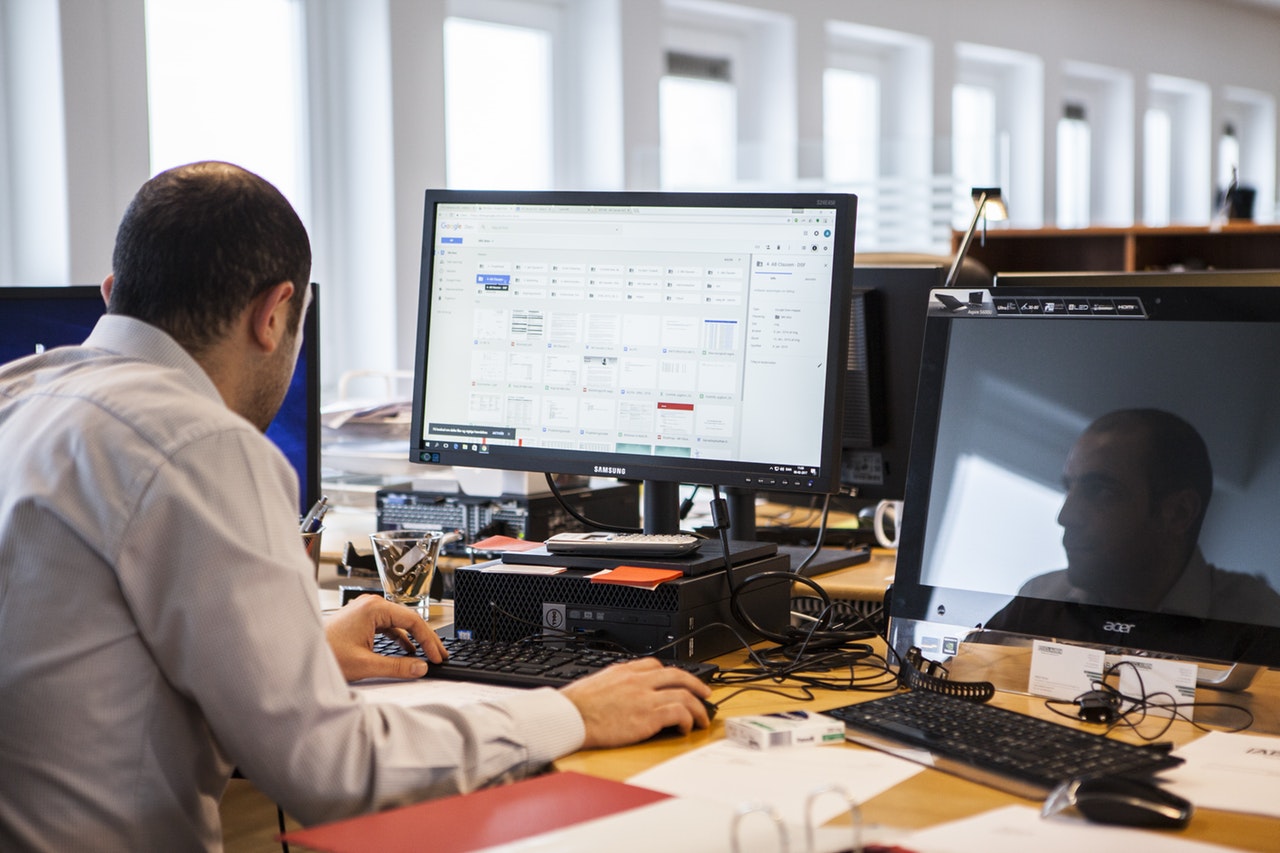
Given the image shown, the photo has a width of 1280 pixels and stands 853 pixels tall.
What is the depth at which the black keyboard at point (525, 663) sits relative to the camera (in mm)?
1291

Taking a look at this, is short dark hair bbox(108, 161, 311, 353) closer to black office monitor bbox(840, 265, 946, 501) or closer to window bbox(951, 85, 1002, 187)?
black office monitor bbox(840, 265, 946, 501)

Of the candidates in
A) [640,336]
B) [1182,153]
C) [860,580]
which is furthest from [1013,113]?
[640,336]

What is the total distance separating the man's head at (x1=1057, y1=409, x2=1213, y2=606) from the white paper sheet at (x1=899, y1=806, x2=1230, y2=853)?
393 mm

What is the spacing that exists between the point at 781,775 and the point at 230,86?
12.3 ft

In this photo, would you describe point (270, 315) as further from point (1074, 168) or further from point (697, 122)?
point (1074, 168)

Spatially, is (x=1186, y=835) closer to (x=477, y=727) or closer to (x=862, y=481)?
(x=477, y=727)

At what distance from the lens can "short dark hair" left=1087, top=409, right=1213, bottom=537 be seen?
4.08 feet

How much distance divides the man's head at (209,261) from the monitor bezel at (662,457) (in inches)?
18.2

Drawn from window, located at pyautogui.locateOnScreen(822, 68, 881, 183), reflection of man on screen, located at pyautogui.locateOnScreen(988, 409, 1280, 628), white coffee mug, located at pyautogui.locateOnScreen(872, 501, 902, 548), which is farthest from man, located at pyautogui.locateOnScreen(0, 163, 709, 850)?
window, located at pyautogui.locateOnScreen(822, 68, 881, 183)

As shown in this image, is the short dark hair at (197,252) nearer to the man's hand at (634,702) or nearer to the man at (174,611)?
the man at (174,611)

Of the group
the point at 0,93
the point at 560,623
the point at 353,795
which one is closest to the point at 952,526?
the point at 560,623

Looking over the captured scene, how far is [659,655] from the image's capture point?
4.58ft

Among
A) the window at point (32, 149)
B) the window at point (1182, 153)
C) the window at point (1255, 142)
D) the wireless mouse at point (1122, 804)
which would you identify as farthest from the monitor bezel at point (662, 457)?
the window at point (1255, 142)

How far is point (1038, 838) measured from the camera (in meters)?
0.88
